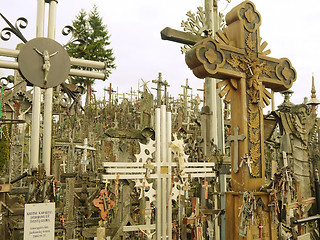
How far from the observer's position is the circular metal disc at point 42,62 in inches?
141

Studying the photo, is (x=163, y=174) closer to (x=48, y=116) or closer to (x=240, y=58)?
(x=48, y=116)

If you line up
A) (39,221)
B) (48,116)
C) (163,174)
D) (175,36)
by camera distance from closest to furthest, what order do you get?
(39,221) → (48,116) → (163,174) → (175,36)

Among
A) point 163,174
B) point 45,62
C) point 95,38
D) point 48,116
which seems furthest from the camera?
point 95,38

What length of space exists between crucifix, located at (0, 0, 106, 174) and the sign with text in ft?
1.54

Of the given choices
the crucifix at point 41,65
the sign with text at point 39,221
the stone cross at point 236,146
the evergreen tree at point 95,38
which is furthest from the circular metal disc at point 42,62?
the evergreen tree at point 95,38

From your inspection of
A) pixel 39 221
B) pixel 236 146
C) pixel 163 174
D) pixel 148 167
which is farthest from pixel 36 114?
pixel 236 146

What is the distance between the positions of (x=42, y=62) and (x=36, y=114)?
66 centimetres

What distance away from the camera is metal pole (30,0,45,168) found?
3.56m

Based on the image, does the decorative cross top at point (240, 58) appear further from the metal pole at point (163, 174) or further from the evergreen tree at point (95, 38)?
the evergreen tree at point (95, 38)

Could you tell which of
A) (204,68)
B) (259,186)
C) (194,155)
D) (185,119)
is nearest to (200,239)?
(259,186)

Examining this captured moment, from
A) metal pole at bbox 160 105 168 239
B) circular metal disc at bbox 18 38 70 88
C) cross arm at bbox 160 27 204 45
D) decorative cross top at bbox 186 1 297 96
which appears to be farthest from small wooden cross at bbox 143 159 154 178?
cross arm at bbox 160 27 204 45

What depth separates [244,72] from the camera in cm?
535

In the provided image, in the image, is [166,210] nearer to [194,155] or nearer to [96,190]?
[194,155]

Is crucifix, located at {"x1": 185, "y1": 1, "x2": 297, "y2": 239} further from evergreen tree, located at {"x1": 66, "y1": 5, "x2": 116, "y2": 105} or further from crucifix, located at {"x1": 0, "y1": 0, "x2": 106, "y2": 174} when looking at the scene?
evergreen tree, located at {"x1": 66, "y1": 5, "x2": 116, "y2": 105}
